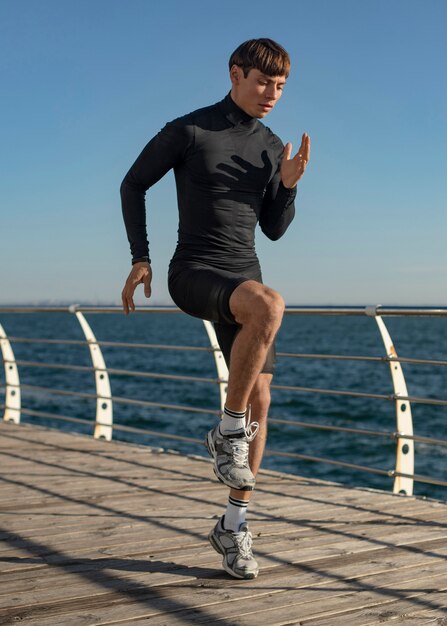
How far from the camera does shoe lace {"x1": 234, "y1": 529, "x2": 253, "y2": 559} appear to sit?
280cm

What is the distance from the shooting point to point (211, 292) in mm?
2781

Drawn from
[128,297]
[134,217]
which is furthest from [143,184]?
[128,297]

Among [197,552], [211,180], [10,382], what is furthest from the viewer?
[10,382]

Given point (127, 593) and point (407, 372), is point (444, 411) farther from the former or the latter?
point (127, 593)

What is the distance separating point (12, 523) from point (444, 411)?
2658 cm

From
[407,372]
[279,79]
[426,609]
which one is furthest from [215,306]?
[407,372]

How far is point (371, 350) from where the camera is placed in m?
59.1

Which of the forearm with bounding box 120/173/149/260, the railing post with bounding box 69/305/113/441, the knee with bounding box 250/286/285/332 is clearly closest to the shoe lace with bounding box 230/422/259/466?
the knee with bounding box 250/286/285/332

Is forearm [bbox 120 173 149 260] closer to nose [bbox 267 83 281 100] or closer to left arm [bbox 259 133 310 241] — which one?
left arm [bbox 259 133 310 241]

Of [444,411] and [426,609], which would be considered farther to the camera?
[444,411]

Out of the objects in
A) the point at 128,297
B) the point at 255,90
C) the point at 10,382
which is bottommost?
the point at 10,382

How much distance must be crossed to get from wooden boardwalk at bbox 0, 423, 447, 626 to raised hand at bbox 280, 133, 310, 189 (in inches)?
52.2

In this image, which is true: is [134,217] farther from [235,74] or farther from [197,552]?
[197,552]

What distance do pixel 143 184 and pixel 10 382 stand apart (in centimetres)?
493
